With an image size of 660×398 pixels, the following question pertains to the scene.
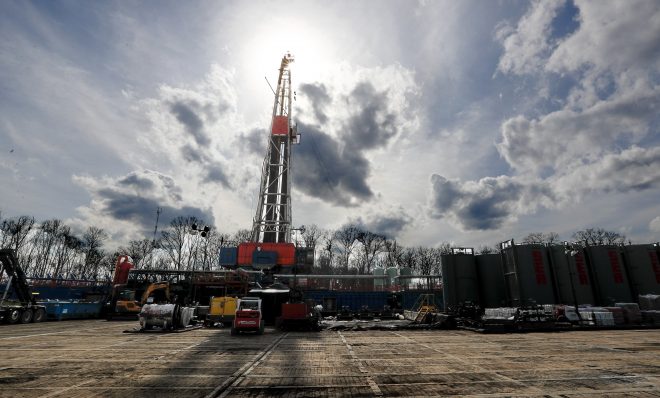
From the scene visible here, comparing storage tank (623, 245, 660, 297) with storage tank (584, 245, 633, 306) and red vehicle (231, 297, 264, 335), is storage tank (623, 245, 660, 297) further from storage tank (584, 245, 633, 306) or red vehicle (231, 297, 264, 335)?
red vehicle (231, 297, 264, 335)

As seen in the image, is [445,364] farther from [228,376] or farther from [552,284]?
[552,284]

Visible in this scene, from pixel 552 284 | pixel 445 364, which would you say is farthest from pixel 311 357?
pixel 552 284

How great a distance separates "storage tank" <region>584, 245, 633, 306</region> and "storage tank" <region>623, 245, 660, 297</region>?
0.68m

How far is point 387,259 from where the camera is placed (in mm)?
83125

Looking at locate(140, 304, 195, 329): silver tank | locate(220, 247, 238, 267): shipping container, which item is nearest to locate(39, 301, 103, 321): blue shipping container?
locate(140, 304, 195, 329): silver tank

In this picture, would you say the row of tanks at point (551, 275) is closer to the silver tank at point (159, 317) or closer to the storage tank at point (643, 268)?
the storage tank at point (643, 268)

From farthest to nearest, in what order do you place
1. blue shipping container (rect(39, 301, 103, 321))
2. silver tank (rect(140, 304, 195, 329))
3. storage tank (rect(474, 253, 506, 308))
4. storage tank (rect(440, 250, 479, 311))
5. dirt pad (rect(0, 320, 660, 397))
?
blue shipping container (rect(39, 301, 103, 321)) < storage tank (rect(440, 250, 479, 311)) < storage tank (rect(474, 253, 506, 308)) < silver tank (rect(140, 304, 195, 329)) < dirt pad (rect(0, 320, 660, 397))

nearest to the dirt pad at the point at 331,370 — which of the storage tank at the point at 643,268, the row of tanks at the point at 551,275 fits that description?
the row of tanks at the point at 551,275

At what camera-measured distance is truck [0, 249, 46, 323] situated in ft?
85.9

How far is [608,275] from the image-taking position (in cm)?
2877

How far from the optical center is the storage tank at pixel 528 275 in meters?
26.5

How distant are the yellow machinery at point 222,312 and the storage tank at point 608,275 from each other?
3034 cm

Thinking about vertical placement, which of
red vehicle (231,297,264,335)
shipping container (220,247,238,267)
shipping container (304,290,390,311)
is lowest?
red vehicle (231,297,264,335)

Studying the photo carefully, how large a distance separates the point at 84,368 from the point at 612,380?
14174mm
